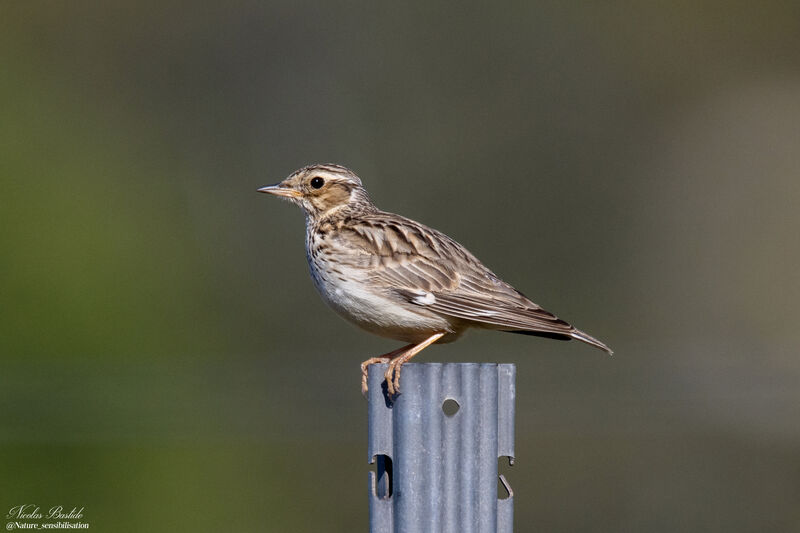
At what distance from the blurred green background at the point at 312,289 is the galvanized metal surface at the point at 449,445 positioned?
29.6 ft

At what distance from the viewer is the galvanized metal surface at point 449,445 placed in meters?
5.61

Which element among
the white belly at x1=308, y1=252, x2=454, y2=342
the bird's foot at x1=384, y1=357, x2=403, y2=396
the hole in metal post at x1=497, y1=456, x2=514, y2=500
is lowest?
the hole in metal post at x1=497, y1=456, x2=514, y2=500

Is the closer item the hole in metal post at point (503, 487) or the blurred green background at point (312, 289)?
the hole in metal post at point (503, 487)

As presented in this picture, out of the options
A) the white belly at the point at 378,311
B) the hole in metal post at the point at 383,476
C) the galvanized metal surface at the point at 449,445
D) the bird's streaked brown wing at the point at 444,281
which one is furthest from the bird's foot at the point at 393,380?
the white belly at the point at 378,311

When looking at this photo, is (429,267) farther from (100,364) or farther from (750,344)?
(750,344)

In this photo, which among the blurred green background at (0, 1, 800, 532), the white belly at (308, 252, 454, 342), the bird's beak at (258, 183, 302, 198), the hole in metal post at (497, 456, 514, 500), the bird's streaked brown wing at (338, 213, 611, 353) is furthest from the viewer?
the blurred green background at (0, 1, 800, 532)

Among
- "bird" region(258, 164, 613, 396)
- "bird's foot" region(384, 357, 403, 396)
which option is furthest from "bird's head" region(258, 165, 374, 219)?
"bird's foot" region(384, 357, 403, 396)

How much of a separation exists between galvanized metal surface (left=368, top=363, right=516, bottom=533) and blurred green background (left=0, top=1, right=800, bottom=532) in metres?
9.03

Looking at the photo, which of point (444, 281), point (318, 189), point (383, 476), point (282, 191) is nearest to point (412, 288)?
point (444, 281)

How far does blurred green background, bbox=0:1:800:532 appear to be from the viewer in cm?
1642

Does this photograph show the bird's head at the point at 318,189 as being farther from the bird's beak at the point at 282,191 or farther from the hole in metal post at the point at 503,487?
the hole in metal post at the point at 503,487

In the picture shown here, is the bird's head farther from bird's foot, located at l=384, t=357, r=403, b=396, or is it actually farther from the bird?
bird's foot, located at l=384, t=357, r=403, b=396

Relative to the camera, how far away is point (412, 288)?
7.71 m

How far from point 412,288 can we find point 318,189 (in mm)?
1630
